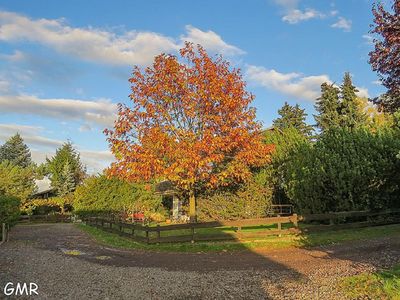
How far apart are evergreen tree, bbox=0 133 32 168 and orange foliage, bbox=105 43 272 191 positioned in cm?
7679

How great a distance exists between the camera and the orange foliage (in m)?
19.6

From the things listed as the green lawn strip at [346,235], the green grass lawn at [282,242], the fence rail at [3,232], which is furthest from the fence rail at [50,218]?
the green lawn strip at [346,235]

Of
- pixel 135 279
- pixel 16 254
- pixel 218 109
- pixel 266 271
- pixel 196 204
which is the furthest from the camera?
pixel 196 204

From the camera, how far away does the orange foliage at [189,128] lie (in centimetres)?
1961

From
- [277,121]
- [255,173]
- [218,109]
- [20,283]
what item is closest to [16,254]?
[20,283]

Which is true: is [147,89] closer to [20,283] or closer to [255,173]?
[255,173]

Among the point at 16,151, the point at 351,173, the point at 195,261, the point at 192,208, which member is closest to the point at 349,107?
the point at 351,173

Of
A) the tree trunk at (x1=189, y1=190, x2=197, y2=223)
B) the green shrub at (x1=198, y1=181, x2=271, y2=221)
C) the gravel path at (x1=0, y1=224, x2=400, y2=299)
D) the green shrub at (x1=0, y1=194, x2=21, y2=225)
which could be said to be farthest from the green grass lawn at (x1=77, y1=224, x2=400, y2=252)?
the green shrub at (x1=0, y1=194, x2=21, y2=225)

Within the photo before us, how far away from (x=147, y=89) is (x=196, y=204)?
8.05 metres

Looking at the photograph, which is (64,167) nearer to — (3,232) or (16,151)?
(16,151)

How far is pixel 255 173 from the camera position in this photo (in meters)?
25.1

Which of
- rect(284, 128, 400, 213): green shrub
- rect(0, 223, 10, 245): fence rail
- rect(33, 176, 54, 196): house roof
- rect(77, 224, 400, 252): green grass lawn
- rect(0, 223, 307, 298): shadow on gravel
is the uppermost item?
rect(33, 176, 54, 196): house roof

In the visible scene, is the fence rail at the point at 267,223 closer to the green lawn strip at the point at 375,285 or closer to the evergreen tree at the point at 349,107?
the green lawn strip at the point at 375,285

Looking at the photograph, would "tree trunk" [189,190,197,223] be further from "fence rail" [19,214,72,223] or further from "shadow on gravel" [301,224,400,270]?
"fence rail" [19,214,72,223]
